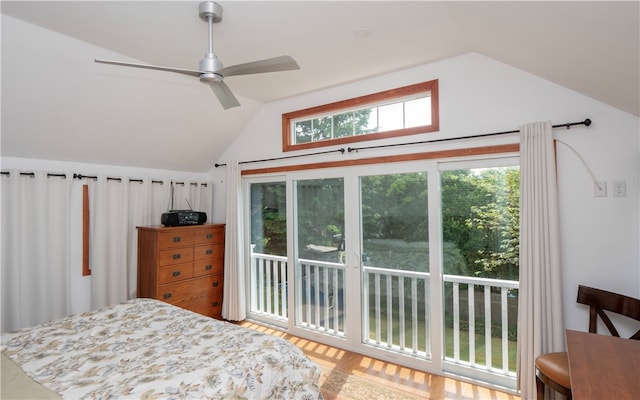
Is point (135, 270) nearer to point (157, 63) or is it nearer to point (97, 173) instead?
point (97, 173)

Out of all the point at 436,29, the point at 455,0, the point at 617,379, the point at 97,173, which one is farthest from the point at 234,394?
the point at 97,173

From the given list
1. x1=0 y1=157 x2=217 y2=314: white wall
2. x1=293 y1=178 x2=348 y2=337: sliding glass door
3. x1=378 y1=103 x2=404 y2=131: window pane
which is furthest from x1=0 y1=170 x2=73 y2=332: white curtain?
x1=378 y1=103 x2=404 y2=131: window pane

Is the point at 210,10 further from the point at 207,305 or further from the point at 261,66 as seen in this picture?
the point at 207,305

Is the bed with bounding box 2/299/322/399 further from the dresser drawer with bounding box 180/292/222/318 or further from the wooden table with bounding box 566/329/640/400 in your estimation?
the dresser drawer with bounding box 180/292/222/318

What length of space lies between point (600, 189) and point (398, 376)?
213 cm

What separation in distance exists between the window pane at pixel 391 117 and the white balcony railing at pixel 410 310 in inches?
55.1

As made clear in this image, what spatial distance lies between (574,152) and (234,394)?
2709mm

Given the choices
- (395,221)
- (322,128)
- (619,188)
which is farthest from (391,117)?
(619,188)

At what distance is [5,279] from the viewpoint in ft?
9.20

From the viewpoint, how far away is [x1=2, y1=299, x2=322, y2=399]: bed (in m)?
1.46

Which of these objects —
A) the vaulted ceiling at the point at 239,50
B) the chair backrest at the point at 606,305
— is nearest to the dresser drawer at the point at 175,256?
the vaulted ceiling at the point at 239,50

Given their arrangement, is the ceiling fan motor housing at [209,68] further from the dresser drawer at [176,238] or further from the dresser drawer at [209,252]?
the dresser drawer at [209,252]

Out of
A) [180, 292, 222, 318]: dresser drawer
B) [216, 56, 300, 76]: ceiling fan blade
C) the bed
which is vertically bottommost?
[180, 292, 222, 318]: dresser drawer

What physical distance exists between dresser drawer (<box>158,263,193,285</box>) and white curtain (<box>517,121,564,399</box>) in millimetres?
3319
